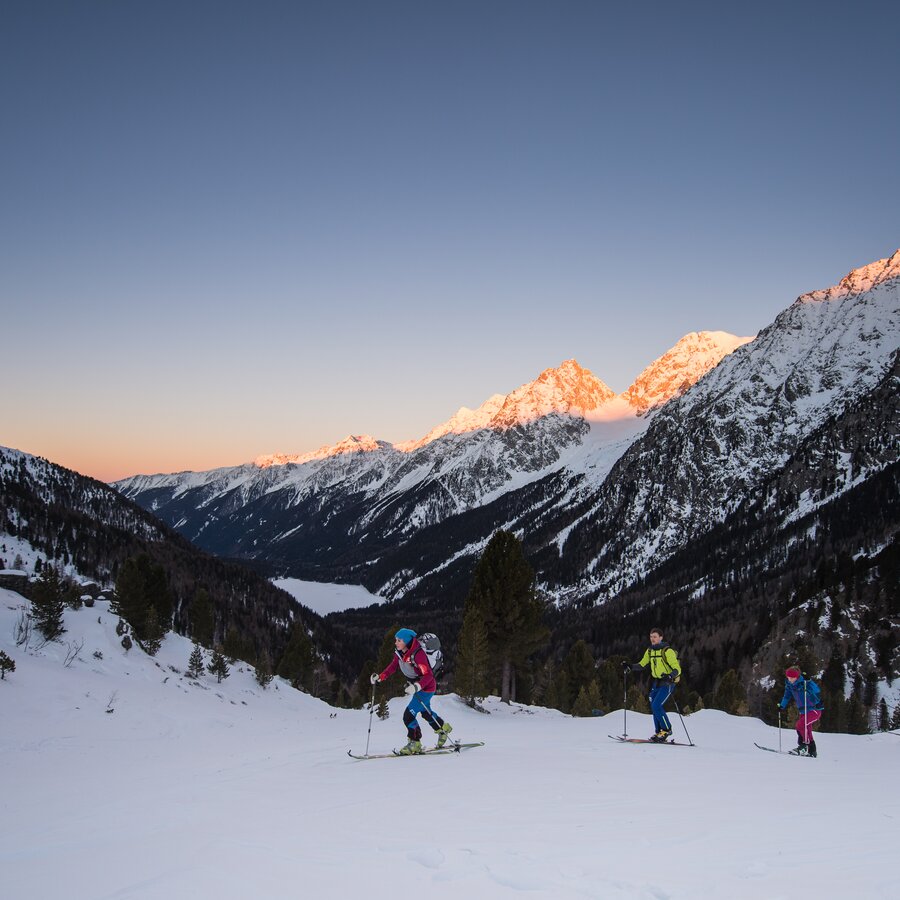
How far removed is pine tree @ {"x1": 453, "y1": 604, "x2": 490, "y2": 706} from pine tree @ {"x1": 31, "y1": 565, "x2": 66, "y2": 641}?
2133cm

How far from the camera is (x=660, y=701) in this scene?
16.3 m

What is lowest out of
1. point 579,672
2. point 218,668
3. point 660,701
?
point 579,672

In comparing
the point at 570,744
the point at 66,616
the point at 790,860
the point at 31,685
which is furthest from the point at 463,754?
the point at 66,616

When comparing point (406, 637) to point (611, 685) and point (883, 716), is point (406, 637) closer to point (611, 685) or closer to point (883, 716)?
point (611, 685)

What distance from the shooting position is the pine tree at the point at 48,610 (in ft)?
89.0

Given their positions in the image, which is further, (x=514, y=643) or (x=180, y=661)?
(x=514, y=643)

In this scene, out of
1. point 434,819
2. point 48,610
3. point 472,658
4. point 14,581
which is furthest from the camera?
point 14,581

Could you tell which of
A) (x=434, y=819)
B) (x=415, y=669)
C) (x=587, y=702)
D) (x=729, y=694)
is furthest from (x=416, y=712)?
(x=729, y=694)

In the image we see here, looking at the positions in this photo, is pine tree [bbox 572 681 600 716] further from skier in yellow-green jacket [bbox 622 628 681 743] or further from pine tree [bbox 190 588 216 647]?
skier in yellow-green jacket [bbox 622 628 681 743]

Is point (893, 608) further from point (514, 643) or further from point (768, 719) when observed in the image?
point (514, 643)

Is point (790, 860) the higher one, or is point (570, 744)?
point (790, 860)

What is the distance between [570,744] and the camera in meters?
17.1

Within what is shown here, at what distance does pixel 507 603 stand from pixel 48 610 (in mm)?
25050

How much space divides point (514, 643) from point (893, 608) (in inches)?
3506
